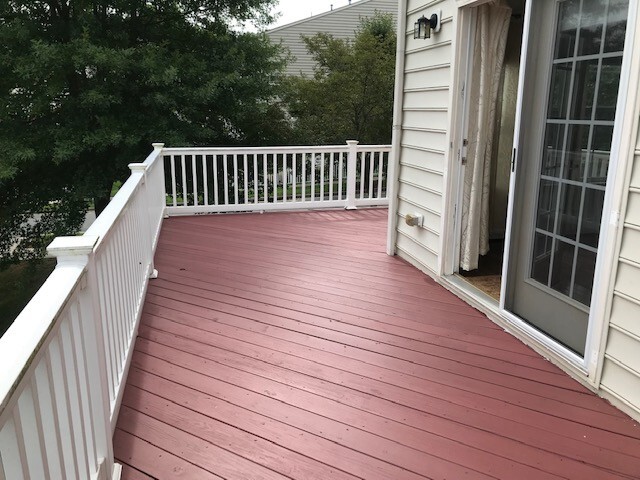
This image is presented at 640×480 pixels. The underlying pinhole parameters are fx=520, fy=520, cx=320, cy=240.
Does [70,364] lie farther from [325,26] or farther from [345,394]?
[325,26]

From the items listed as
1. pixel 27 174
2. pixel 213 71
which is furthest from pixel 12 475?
pixel 27 174

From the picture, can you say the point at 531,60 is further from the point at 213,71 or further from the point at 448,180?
the point at 213,71

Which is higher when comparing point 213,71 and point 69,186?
point 213,71

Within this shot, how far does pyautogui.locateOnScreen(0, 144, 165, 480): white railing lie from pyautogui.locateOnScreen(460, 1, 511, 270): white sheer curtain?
2437mm

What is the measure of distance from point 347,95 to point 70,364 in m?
10.2

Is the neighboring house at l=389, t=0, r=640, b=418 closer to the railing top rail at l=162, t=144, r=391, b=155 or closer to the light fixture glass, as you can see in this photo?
the light fixture glass

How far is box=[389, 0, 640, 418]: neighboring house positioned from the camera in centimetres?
227

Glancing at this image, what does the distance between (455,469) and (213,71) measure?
922 centimetres

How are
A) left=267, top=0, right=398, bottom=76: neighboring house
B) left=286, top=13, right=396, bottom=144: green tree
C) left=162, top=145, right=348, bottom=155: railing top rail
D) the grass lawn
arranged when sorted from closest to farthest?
left=162, top=145, right=348, bottom=155: railing top rail, the grass lawn, left=286, top=13, right=396, bottom=144: green tree, left=267, top=0, right=398, bottom=76: neighboring house

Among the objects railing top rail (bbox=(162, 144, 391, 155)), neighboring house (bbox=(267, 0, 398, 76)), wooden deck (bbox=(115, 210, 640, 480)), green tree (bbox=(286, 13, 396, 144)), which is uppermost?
neighboring house (bbox=(267, 0, 398, 76))

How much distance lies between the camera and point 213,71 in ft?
32.2

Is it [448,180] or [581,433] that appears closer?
[581,433]

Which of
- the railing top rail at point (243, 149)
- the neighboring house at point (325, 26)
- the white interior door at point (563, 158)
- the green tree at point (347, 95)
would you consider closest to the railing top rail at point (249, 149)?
the railing top rail at point (243, 149)

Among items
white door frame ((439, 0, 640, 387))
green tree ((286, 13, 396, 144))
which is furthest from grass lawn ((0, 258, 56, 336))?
white door frame ((439, 0, 640, 387))
